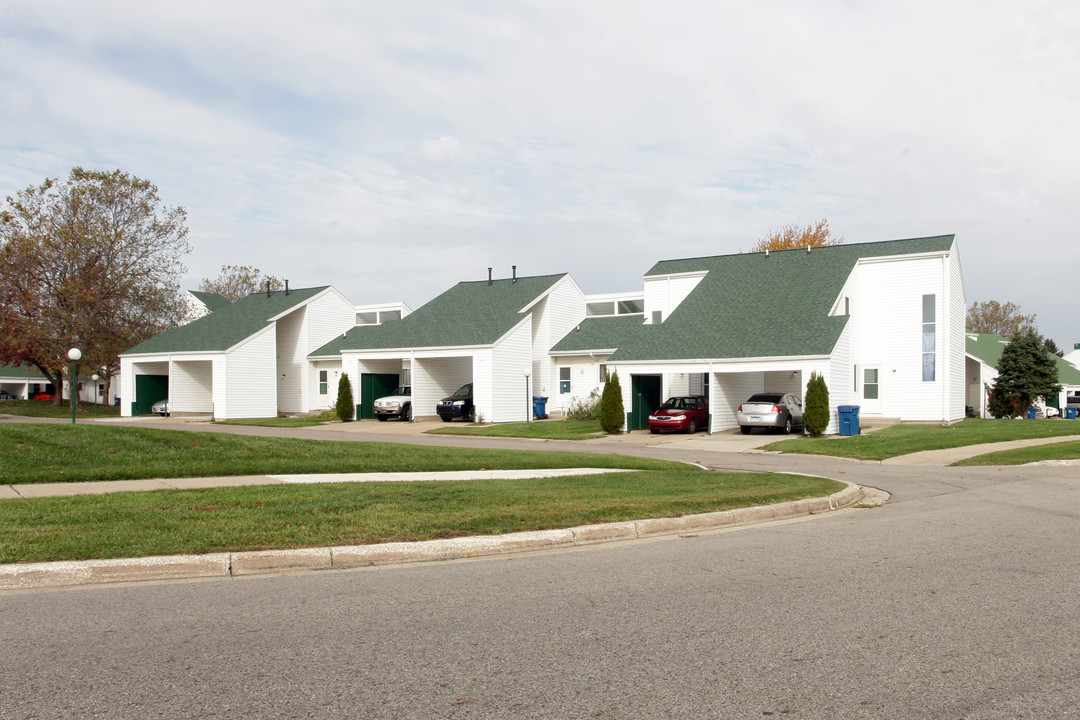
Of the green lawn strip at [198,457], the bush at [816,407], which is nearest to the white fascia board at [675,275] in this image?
the bush at [816,407]

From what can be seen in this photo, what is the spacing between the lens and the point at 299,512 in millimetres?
10047

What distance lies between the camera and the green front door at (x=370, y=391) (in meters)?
39.9

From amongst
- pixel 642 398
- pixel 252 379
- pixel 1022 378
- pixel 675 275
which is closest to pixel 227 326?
pixel 252 379

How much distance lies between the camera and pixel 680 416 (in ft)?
98.9

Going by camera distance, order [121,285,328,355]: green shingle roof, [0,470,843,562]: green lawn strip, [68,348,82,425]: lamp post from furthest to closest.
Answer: [121,285,328,355]: green shingle roof < [68,348,82,425]: lamp post < [0,470,843,562]: green lawn strip

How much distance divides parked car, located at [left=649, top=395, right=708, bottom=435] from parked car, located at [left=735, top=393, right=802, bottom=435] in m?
1.73

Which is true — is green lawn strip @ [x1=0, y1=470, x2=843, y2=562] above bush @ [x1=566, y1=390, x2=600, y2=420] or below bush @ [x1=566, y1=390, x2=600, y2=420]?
below

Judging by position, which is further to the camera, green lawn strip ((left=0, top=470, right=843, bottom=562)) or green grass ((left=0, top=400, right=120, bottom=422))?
green grass ((left=0, top=400, right=120, bottom=422))

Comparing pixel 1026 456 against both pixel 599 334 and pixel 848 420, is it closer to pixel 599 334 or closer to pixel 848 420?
pixel 848 420

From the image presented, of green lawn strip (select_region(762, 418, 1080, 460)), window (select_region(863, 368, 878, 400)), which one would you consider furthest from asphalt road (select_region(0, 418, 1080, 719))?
window (select_region(863, 368, 878, 400))

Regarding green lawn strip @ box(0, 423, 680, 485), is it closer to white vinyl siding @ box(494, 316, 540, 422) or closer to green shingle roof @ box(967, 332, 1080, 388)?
white vinyl siding @ box(494, 316, 540, 422)

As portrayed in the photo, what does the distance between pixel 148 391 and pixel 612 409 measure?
26.9m

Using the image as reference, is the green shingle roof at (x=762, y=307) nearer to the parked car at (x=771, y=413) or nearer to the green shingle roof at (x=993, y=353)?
the parked car at (x=771, y=413)

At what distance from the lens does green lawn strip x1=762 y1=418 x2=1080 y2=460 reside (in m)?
22.7
